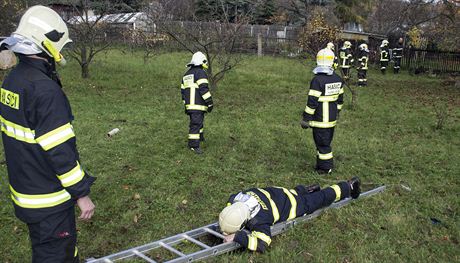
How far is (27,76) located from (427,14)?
40456 mm

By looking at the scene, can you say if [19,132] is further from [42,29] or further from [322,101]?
[322,101]

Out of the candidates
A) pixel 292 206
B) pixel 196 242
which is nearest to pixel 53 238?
pixel 196 242

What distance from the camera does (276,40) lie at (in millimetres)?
26375

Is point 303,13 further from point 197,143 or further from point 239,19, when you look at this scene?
point 197,143

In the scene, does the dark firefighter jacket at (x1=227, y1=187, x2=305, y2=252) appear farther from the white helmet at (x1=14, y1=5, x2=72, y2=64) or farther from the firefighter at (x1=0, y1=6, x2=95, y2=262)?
the white helmet at (x1=14, y1=5, x2=72, y2=64)

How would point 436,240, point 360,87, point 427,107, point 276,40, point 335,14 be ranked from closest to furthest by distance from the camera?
1. point 436,240
2. point 427,107
3. point 360,87
4. point 276,40
5. point 335,14

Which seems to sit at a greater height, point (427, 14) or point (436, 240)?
point (427, 14)

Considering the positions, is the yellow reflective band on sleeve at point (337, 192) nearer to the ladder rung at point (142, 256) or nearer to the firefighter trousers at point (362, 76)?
the ladder rung at point (142, 256)

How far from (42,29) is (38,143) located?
78 centimetres

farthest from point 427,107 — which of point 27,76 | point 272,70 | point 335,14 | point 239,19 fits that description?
point 335,14

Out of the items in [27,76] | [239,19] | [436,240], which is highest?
[239,19]

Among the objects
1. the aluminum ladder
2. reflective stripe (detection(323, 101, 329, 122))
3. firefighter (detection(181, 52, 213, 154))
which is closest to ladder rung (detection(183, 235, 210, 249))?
the aluminum ladder

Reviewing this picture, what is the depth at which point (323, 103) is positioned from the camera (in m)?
6.40

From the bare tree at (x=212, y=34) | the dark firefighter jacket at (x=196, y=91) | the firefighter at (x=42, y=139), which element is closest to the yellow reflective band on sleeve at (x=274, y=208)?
the firefighter at (x=42, y=139)
